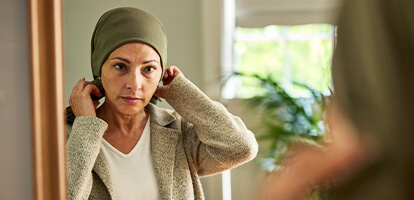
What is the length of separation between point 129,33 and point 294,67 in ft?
1.50

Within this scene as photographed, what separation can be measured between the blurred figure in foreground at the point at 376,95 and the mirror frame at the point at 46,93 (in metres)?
0.17

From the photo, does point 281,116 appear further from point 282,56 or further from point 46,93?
point 46,93

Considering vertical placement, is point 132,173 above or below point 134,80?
below

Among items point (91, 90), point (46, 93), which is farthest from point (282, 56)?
point (46, 93)

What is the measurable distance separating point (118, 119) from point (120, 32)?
107 millimetres

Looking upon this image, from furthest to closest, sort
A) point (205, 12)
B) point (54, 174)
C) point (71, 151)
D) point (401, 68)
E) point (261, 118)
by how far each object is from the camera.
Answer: point (261, 118) → point (205, 12) → point (71, 151) → point (54, 174) → point (401, 68)

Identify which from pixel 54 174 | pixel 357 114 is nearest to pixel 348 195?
pixel 357 114

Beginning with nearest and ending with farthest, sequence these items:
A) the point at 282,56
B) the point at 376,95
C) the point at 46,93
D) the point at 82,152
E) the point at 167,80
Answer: the point at 376,95, the point at 46,93, the point at 82,152, the point at 167,80, the point at 282,56

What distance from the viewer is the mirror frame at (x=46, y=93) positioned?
0.94 feet

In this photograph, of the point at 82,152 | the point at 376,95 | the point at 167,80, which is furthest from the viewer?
the point at 167,80

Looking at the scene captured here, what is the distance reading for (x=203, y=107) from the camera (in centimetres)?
58

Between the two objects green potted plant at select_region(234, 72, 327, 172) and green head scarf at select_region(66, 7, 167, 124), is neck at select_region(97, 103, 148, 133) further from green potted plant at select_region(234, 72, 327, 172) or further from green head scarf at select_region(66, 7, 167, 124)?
green potted plant at select_region(234, 72, 327, 172)

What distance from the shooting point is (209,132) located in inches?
22.6

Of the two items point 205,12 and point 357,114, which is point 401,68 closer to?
Result: point 357,114
